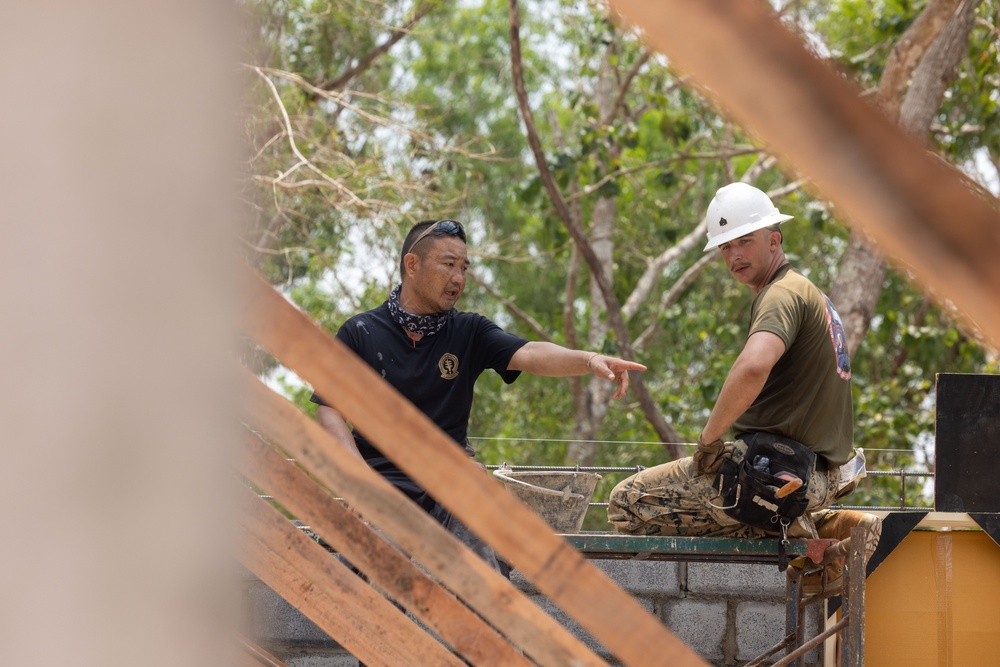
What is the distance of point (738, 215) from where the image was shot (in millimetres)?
4266

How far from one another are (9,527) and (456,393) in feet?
11.3

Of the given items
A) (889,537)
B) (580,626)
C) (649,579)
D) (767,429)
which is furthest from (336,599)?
(649,579)

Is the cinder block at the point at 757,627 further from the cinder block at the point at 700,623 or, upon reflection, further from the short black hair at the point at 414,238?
the short black hair at the point at 414,238

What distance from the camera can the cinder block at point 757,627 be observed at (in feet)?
15.5

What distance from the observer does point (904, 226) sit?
2.52 feet

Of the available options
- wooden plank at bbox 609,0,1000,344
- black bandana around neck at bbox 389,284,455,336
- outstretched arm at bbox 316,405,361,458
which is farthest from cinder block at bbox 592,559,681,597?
wooden plank at bbox 609,0,1000,344

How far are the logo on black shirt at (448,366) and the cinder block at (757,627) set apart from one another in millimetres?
1710

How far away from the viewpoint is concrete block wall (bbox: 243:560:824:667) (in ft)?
15.6

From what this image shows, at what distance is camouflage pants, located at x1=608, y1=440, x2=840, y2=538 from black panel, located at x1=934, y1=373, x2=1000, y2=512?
0.40 metres

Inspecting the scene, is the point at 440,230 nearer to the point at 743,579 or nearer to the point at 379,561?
the point at 743,579

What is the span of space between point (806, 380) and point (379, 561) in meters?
2.41

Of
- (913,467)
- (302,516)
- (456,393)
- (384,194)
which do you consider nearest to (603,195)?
(384,194)

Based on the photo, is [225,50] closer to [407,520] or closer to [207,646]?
[207,646]

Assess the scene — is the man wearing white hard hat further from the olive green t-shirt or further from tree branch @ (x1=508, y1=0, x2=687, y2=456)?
tree branch @ (x1=508, y1=0, x2=687, y2=456)
